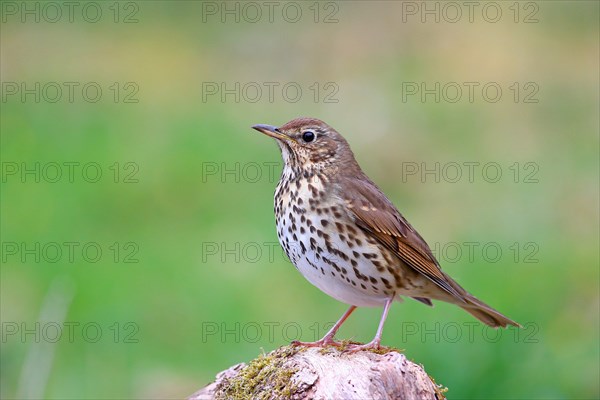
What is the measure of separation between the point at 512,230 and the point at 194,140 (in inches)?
134

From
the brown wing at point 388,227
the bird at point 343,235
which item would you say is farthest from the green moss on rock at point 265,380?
the brown wing at point 388,227

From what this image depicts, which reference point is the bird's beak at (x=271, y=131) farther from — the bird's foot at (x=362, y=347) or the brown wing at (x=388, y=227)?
the bird's foot at (x=362, y=347)

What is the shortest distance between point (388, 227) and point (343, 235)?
1.26ft

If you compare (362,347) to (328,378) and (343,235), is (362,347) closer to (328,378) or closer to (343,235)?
(328,378)

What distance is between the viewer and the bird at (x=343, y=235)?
5.31 metres

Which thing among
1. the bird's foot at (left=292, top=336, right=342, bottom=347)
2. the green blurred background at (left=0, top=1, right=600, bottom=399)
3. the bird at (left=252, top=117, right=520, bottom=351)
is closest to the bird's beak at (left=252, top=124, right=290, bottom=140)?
the bird at (left=252, top=117, right=520, bottom=351)

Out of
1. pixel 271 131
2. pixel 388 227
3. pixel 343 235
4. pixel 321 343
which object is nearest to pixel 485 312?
pixel 388 227

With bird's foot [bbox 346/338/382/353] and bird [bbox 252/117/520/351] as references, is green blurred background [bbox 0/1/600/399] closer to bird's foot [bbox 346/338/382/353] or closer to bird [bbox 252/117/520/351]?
bird [bbox 252/117/520/351]


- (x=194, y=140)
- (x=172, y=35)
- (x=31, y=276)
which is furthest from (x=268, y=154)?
(x=172, y=35)

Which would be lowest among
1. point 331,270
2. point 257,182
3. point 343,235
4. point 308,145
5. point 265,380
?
point 265,380

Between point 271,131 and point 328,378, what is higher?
point 271,131

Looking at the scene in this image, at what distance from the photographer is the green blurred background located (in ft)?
23.8

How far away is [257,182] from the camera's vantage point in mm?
9992

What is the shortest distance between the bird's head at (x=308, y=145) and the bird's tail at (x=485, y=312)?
1.00m
